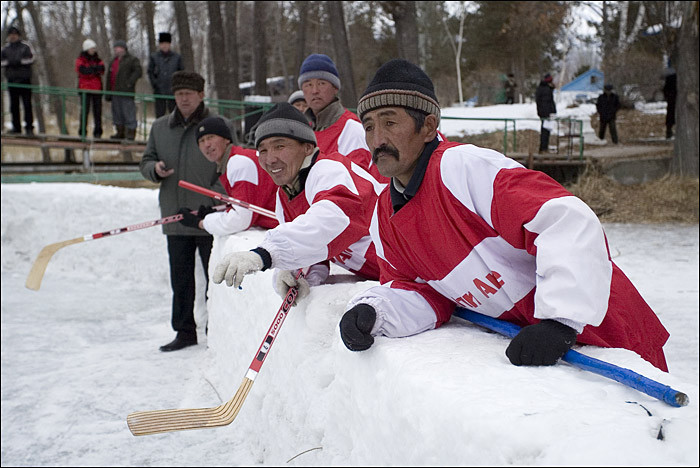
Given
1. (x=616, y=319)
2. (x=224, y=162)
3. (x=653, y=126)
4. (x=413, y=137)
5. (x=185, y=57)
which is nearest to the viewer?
(x=616, y=319)

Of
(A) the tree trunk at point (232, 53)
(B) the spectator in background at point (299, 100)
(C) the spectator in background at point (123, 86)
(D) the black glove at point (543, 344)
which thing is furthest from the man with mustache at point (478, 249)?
(A) the tree trunk at point (232, 53)

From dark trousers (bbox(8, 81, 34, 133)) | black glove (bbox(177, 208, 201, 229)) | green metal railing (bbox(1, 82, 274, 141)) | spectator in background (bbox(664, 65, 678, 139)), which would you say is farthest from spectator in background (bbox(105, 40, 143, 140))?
spectator in background (bbox(664, 65, 678, 139))

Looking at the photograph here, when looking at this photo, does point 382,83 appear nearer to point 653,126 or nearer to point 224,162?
point 224,162

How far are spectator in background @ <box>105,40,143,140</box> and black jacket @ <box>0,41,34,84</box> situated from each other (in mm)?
1304

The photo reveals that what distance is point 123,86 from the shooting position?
1237 centimetres

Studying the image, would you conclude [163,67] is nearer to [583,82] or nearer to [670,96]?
[670,96]

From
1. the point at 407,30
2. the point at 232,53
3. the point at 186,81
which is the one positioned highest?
the point at 232,53

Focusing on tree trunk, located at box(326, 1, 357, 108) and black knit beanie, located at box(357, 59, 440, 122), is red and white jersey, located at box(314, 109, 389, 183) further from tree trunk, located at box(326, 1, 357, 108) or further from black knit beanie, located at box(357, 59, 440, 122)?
tree trunk, located at box(326, 1, 357, 108)

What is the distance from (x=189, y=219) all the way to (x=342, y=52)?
886 centimetres

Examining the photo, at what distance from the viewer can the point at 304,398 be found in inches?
121

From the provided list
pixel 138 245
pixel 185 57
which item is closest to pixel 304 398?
pixel 138 245

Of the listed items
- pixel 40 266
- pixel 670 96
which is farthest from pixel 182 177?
pixel 670 96

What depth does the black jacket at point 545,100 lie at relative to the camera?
46.7ft

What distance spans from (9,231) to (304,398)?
8021 millimetres
